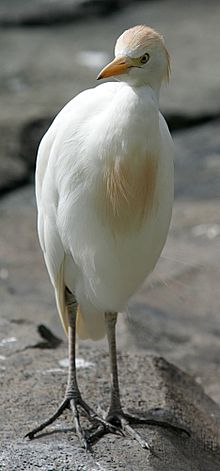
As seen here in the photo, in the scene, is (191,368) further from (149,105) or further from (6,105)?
(6,105)

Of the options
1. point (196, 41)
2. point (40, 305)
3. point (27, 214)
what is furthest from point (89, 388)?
point (196, 41)

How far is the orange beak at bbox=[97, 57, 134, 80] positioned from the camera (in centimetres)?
278

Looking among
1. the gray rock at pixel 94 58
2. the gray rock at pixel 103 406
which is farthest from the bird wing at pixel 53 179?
the gray rock at pixel 94 58

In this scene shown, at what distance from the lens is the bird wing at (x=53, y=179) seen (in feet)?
10.3

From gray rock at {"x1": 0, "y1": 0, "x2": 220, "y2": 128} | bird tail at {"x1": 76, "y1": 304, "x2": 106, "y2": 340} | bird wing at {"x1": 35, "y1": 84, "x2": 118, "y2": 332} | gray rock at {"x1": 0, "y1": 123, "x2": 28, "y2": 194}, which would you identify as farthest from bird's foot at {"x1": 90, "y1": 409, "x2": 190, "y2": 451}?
gray rock at {"x1": 0, "y1": 0, "x2": 220, "y2": 128}

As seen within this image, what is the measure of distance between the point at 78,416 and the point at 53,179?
78cm

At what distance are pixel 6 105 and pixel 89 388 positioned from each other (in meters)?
4.58

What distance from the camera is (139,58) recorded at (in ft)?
9.28

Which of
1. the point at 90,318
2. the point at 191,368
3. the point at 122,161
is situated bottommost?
the point at 191,368

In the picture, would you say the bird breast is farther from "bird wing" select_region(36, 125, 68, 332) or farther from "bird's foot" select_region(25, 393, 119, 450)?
"bird's foot" select_region(25, 393, 119, 450)

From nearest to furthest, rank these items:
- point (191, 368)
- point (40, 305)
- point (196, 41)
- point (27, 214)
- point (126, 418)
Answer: point (126, 418) → point (191, 368) → point (40, 305) → point (27, 214) → point (196, 41)

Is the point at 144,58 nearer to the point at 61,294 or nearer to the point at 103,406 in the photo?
the point at 61,294

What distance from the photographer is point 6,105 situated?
26.2 feet

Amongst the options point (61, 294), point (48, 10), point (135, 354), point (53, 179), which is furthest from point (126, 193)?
point (48, 10)
